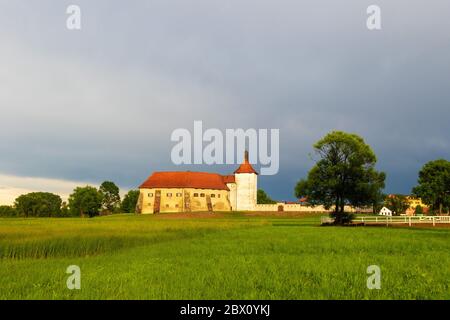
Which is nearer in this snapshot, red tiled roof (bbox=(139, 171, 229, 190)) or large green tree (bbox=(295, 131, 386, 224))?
large green tree (bbox=(295, 131, 386, 224))

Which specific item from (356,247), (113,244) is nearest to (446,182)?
(356,247)

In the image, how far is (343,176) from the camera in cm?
4975

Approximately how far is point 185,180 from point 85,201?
2876cm

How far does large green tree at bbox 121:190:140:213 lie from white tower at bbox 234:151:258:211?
3758 centimetres

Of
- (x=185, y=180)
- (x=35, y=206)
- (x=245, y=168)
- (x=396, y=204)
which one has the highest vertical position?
(x=245, y=168)

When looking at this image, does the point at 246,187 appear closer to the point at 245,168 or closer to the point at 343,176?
the point at 245,168

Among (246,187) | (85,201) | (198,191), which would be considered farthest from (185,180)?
(85,201)

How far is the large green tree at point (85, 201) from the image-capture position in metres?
110

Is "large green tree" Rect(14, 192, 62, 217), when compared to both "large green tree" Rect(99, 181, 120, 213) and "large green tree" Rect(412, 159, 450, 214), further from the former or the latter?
"large green tree" Rect(412, 159, 450, 214)

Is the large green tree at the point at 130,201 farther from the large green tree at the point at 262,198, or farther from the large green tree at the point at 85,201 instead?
the large green tree at the point at 262,198

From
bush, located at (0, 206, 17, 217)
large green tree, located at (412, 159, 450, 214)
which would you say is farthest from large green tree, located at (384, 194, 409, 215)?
bush, located at (0, 206, 17, 217)

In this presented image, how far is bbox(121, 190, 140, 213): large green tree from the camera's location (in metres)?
132

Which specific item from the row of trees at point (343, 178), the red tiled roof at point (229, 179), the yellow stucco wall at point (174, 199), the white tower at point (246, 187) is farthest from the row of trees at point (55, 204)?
the row of trees at point (343, 178)
